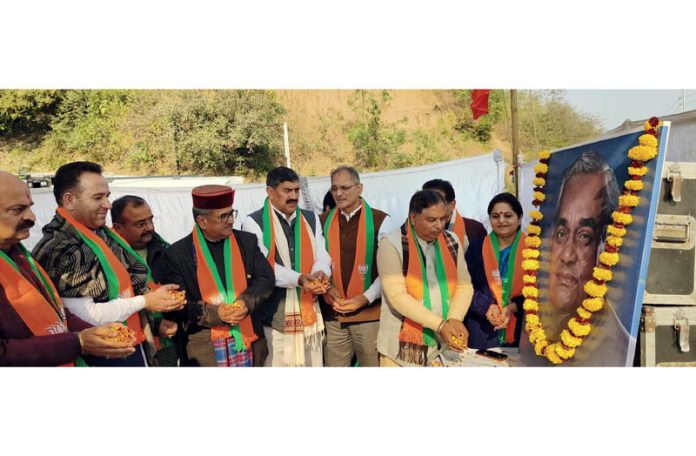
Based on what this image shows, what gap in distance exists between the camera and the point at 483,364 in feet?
10.4

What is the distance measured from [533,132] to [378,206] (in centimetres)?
986

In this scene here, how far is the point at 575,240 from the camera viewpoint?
9.20 ft

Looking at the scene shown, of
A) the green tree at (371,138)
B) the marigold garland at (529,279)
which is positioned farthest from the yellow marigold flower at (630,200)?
the green tree at (371,138)

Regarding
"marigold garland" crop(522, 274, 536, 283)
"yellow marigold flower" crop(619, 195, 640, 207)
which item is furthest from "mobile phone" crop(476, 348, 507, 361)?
"yellow marigold flower" crop(619, 195, 640, 207)

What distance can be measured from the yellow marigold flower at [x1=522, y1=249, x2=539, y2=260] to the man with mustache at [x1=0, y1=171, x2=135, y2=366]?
252cm

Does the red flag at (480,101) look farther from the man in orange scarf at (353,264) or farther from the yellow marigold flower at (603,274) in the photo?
the yellow marigold flower at (603,274)

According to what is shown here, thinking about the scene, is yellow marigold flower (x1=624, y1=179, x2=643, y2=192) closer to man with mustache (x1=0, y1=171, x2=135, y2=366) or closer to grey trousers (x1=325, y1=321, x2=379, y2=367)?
grey trousers (x1=325, y1=321, x2=379, y2=367)

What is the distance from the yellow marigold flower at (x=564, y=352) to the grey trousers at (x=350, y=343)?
124cm

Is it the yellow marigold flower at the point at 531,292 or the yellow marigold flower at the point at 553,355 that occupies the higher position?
the yellow marigold flower at the point at 531,292

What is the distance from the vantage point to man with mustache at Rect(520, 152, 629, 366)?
2518 millimetres

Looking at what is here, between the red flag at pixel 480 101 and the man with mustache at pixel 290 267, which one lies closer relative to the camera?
the man with mustache at pixel 290 267

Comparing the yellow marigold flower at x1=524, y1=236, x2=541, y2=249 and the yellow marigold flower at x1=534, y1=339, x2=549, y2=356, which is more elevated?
the yellow marigold flower at x1=524, y1=236, x2=541, y2=249

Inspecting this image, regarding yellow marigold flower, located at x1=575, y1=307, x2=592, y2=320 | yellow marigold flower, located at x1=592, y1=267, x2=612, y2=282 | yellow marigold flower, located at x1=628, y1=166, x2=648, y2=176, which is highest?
yellow marigold flower, located at x1=628, y1=166, x2=648, y2=176

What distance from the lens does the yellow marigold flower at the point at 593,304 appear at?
252cm
